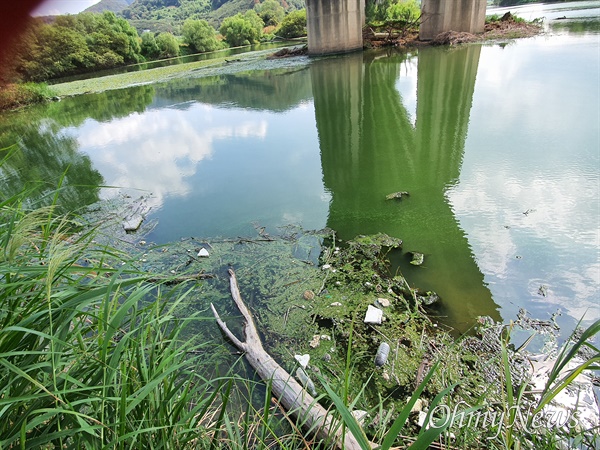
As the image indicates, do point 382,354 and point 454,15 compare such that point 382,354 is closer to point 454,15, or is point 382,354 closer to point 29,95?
point 454,15

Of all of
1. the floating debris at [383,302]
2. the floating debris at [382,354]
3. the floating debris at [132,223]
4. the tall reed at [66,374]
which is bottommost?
the floating debris at [132,223]

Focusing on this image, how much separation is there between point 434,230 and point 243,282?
1.89 metres

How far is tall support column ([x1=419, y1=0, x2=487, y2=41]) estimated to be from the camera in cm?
1575

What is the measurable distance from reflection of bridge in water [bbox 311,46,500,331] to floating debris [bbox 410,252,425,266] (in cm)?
6

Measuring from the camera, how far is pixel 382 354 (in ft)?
6.59

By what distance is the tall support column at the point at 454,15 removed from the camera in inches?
620

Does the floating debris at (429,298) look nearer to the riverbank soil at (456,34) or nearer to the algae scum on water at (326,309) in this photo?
the algae scum on water at (326,309)

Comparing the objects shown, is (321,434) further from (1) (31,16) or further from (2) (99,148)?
(2) (99,148)

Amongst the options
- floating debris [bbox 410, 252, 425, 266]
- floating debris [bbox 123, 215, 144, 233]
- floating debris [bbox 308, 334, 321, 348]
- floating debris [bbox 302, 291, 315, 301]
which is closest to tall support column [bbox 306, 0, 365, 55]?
floating debris [bbox 123, 215, 144, 233]

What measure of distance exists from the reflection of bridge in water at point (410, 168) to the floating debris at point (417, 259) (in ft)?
0.20

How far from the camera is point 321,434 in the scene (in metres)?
1.47

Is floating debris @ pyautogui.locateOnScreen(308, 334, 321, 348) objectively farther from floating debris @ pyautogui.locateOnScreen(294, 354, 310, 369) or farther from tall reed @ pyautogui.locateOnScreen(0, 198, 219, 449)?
tall reed @ pyautogui.locateOnScreen(0, 198, 219, 449)

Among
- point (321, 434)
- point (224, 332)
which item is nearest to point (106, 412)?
point (321, 434)

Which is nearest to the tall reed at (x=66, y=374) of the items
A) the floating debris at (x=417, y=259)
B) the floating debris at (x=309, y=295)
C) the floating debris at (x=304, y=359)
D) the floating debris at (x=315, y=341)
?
the floating debris at (x=304, y=359)
